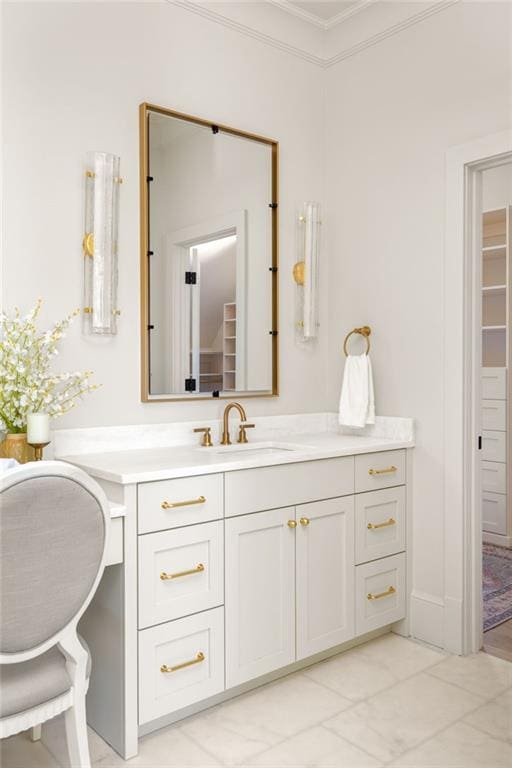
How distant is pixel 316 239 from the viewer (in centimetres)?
310

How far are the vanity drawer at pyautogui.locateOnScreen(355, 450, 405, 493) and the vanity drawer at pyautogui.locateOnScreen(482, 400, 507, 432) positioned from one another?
5.43 ft

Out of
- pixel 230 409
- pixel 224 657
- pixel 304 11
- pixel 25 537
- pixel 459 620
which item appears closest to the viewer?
pixel 25 537

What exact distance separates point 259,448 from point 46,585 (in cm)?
145

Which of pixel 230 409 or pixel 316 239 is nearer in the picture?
pixel 230 409

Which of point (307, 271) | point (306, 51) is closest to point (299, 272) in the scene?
point (307, 271)

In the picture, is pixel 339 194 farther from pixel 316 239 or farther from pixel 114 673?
pixel 114 673

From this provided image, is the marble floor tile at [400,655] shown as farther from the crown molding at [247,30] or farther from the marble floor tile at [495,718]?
A: the crown molding at [247,30]

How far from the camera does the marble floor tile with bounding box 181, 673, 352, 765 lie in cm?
197

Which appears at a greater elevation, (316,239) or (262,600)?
(316,239)

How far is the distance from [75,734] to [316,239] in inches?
91.4

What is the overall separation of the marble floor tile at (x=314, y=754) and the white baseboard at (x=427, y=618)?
853 millimetres

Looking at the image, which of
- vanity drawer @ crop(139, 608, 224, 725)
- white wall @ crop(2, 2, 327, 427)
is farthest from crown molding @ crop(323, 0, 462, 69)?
vanity drawer @ crop(139, 608, 224, 725)

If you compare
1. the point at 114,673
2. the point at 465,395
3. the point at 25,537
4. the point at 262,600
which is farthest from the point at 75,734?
the point at 465,395

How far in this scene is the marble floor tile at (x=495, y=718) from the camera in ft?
6.73
